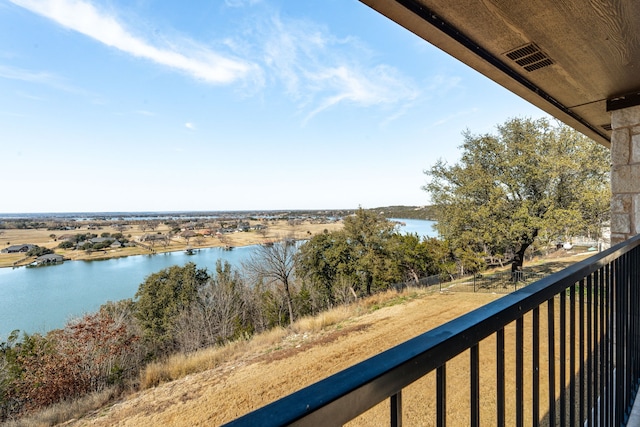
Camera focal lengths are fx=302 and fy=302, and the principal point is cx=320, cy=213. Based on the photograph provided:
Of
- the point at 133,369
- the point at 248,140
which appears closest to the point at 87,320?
the point at 133,369

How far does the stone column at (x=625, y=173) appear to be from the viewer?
2.58 meters

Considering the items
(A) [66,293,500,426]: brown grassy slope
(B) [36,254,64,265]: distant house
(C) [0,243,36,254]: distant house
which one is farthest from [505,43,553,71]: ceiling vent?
(B) [36,254,64,265]: distant house

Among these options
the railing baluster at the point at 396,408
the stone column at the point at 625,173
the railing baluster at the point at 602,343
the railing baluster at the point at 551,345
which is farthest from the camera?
A: the stone column at the point at 625,173

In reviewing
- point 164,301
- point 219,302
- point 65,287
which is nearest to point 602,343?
point 219,302

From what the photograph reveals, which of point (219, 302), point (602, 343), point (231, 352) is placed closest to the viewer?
point (602, 343)

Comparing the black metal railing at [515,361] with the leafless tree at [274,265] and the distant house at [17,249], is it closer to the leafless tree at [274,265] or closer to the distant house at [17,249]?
the leafless tree at [274,265]

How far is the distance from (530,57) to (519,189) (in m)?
9.68

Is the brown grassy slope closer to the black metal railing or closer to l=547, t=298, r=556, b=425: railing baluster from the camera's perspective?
the black metal railing

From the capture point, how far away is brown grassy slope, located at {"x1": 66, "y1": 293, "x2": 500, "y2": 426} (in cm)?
577

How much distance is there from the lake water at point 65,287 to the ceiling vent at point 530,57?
38.8 ft

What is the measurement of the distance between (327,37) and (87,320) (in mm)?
13175

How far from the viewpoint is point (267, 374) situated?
263 inches

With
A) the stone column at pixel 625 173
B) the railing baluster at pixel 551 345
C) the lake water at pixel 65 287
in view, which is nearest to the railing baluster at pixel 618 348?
the railing baluster at pixel 551 345

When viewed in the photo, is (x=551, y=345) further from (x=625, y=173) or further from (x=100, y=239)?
(x=100, y=239)
